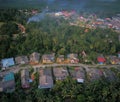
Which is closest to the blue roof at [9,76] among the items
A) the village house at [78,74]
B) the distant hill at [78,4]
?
the village house at [78,74]

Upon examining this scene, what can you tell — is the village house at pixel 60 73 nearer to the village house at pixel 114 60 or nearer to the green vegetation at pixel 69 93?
the green vegetation at pixel 69 93

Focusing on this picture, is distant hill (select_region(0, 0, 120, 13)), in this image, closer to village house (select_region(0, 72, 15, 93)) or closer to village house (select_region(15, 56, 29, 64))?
village house (select_region(15, 56, 29, 64))

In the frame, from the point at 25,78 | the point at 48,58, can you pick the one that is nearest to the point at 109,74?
the point at 48,58

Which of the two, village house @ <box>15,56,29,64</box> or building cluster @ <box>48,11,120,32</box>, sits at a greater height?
building cluster @ <box>48,11,120,32</box>

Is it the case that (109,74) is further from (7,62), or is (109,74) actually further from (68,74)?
(7,62)

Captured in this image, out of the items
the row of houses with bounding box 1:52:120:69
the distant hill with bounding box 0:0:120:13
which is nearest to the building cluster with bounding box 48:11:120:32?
the distant hill with bounding box 0:0:120:13

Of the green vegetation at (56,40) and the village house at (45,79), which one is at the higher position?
the green vegetation at (56,40)
